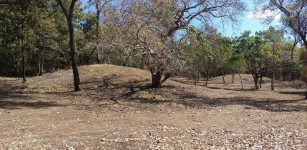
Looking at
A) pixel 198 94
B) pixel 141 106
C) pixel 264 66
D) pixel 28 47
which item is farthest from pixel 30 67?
pixel 141 106

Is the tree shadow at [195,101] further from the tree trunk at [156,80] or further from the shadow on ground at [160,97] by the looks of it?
the tree trunk at [156,80]

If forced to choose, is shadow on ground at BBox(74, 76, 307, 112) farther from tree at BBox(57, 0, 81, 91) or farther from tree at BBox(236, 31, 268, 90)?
tree at BBox(236, 31, 268, 90)

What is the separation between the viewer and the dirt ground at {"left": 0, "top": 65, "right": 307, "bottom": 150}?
9.85 m

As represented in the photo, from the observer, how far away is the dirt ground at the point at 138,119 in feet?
32.3

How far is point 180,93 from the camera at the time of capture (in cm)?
2158

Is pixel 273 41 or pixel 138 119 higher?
pixel 273 41

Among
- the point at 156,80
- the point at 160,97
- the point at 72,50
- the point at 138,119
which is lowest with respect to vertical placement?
the point at 138,119

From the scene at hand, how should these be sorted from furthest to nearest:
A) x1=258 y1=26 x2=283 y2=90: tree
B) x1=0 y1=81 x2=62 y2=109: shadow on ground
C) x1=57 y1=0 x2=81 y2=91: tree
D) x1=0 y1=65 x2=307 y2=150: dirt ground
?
x1=258 y1=26 x2=283 y2=90: tree < x1=57 y1=0 x2=81 y2=91: tree < x1=0 y1=81 x2=62 y2=109: shadow on ground < x1=0 y1=65 x2=307 y2=150: dirt ground

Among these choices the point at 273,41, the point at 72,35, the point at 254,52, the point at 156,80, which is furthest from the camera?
the point at 273,41

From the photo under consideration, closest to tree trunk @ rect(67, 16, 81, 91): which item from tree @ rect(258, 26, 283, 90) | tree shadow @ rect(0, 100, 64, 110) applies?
tree shadow @ rect(0, 100, 64, 110)

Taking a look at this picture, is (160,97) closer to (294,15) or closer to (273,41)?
(294,15)

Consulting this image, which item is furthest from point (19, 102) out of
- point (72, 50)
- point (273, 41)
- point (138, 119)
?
point (273, 41)

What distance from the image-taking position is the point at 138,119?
532 inches

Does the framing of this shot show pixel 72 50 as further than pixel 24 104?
Yes
